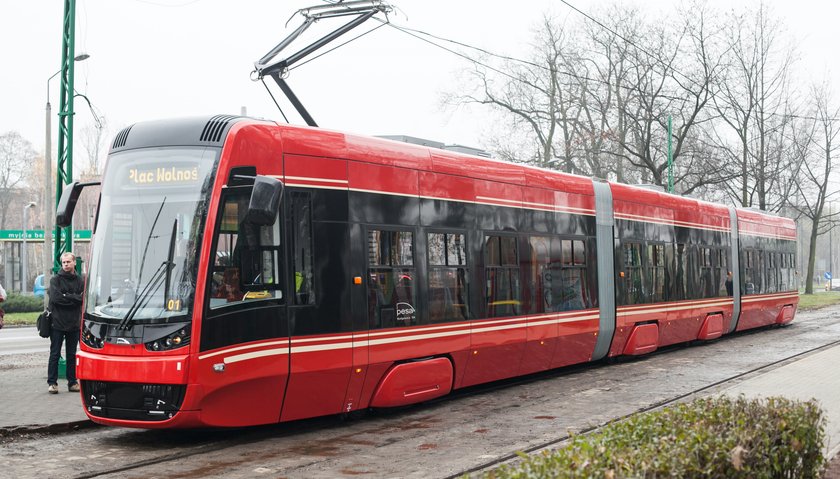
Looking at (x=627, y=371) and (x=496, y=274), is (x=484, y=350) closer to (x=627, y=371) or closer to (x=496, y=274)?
(x=496, y=274)

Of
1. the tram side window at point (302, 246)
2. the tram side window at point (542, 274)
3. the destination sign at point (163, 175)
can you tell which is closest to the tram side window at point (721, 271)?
the tram side window at point (542, 274)

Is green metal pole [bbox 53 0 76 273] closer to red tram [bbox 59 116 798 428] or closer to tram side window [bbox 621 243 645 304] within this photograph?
red tram [bbox 59 116 798 428]

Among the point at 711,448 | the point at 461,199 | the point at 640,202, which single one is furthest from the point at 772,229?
the point at 711,448

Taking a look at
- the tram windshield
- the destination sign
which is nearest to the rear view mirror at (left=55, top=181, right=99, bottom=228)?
the tram windshield

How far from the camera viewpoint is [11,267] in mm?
48188

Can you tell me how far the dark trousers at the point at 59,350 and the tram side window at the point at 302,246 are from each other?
3.86 meters

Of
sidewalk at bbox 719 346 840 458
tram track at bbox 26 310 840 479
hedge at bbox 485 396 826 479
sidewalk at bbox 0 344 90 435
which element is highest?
hedge at bbox 485 396 826 479

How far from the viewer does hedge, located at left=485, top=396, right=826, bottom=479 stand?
15.1 ft

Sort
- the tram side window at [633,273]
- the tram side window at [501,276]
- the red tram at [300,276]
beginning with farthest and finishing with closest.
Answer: the tram side window at [633,273] → the tram side window at [501,276] → the red tram at [300,276]

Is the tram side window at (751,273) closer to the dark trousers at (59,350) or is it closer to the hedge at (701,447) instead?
the dark trousers at (59,350)

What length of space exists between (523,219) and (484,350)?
2.28 meters

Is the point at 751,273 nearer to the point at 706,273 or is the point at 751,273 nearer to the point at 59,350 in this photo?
the point at 706,273

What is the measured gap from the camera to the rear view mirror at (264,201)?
8.45 meters

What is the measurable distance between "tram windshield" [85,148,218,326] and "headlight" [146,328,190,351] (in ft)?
0.52
